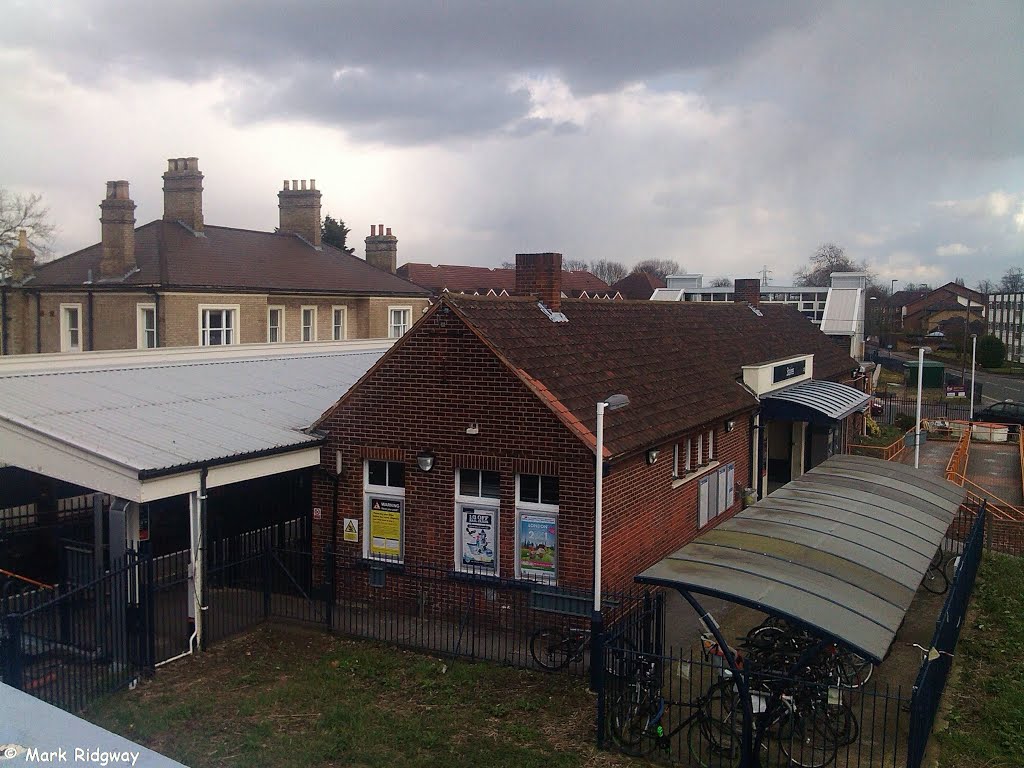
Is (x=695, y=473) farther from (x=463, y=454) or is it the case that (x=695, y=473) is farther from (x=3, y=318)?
(x=3, y=318)

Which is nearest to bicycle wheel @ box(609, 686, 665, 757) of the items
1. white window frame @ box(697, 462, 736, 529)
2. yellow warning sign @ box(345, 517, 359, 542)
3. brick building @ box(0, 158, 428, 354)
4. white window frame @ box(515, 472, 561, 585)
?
white window frame @ box(515, 472, 561, 585)

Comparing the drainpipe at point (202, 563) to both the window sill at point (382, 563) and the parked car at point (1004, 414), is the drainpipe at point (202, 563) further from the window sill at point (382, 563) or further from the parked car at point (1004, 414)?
the parked car at point (1004, 414)

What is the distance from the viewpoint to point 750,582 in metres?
9.98

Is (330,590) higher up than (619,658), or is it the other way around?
(619,658)

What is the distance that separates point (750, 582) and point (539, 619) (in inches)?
173

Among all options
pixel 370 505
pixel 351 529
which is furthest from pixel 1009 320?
pixel 351 529

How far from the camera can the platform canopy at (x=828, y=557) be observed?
9531 mm

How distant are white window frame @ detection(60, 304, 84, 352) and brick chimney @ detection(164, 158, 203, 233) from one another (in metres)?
4.99

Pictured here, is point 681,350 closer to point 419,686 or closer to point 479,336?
point 479,336

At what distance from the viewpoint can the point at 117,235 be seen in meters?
32.0

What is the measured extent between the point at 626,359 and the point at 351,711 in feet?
29.7

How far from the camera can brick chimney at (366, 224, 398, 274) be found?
46812mm

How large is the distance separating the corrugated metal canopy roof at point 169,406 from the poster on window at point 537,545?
377 centimetres

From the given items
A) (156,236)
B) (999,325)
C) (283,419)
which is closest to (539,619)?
(283,419)
